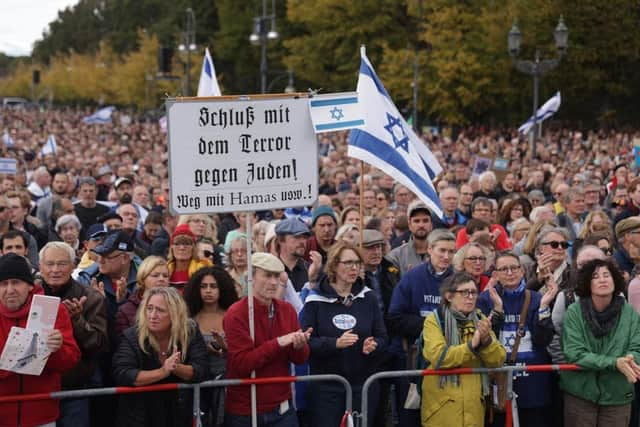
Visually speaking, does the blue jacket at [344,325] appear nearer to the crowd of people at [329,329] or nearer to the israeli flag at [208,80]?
the crowd of people at [329,329]

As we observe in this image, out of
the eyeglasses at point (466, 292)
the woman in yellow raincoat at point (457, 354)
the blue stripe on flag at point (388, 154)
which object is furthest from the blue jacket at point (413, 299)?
the blue stripe on flag at point (388, 154)

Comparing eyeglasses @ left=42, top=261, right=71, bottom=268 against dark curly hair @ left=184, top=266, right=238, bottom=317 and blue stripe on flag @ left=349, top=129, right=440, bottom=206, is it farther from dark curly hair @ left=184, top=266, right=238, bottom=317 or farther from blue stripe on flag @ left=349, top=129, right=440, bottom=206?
blue stripe on flag @ left=349, top=129, right=440, bottom=206

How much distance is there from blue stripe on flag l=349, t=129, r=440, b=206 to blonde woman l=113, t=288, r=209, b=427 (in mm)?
2524

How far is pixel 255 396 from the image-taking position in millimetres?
7086

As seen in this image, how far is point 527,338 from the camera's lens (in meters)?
7.85

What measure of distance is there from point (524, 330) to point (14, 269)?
11.7ft

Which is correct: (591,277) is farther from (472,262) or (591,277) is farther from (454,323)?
(454,323)

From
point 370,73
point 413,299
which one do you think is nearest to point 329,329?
point 413,299

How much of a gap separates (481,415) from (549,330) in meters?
0.81

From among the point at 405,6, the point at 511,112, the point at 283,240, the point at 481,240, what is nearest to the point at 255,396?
the point at 283,240

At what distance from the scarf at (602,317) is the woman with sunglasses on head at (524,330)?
11.0 inches

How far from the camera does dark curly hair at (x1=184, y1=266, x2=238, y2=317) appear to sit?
25.4 ft

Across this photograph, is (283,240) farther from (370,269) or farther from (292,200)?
(292,200)

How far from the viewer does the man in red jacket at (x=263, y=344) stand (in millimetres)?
7059
